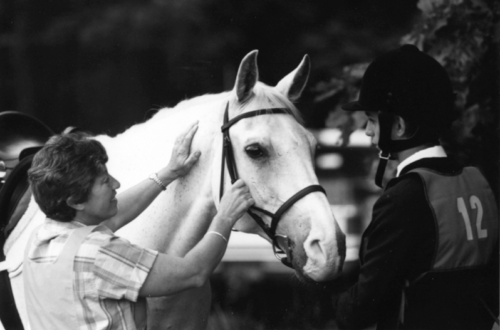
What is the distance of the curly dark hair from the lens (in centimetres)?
161

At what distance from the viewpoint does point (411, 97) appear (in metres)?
1.77

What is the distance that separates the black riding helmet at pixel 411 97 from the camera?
1782mm

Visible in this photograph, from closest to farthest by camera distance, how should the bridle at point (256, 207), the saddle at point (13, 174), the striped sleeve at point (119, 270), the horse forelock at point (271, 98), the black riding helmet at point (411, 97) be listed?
the striped sleeve at point (119, 270) < the black riding helmet at point (411, 97) < the bridle at point (256, 207) < the horse forelock at point (271, 98) < the saddle at point (13, 174)

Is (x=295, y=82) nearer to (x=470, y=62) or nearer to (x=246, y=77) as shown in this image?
(x=246, y=77)

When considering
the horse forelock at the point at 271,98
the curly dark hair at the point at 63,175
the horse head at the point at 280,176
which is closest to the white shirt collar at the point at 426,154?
the horse head at the point at 280,176

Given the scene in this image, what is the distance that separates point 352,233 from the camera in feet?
10.1

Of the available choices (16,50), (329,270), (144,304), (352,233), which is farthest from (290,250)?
(16,50)

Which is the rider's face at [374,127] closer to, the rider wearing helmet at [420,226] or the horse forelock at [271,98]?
the rider wearing helmet at [420,226]

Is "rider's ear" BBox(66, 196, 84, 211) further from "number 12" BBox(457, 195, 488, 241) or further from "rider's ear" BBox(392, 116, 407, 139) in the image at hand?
"number 12" BBox(457, 195, 488, 241)

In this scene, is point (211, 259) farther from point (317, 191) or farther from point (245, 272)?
point (245, 272)

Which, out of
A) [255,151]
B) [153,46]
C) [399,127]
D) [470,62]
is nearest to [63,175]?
[255,151]

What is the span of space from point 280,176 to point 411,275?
21.5 inches

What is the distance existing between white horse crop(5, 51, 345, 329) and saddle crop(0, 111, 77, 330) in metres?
0.05

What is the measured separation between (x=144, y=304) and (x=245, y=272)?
1.48 m
